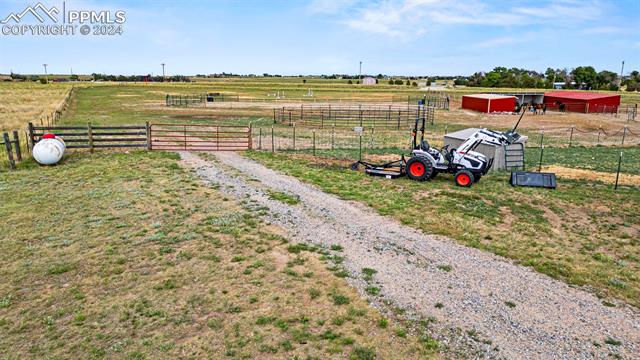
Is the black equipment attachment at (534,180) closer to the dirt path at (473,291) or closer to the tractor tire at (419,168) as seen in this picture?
the tractor tire at (419,168)

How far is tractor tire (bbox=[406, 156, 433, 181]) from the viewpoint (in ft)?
49.9

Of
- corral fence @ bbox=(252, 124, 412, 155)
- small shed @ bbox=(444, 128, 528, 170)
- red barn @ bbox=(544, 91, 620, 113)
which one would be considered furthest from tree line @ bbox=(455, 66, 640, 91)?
small shed @ bbox=(444, 128, 528, 170)

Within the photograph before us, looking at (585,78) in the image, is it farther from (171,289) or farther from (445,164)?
(171,289)

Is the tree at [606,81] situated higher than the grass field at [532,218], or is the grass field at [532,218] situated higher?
the tree at [606,81]

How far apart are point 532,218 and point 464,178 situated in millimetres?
3316

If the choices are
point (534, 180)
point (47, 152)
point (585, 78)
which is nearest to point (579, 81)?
point (585, 78)

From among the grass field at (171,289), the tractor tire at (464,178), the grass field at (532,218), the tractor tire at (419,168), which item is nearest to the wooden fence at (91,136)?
the grass field at (171,289)

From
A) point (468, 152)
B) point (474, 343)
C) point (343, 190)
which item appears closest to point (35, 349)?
point (474, 343)

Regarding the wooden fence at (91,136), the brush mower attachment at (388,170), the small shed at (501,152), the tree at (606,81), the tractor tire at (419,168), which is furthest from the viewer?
the tree at (606,81)

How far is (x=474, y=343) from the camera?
610 cm

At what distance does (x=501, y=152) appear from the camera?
58.9 feet

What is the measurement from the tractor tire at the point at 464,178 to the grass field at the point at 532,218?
0.34 m

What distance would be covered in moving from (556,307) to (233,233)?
21.4 feet

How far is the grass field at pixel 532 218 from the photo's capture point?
342 inches
